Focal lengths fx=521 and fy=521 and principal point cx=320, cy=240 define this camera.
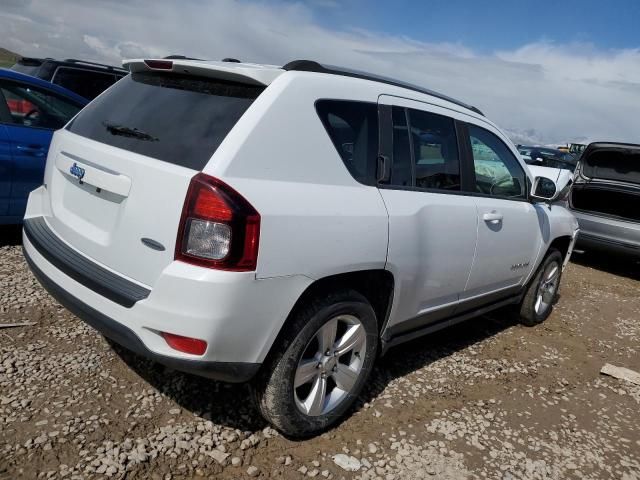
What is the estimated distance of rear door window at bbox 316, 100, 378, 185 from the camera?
2500mm

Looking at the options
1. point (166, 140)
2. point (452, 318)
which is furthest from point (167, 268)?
point (452, 318)

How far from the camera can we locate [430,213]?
293 centimetres

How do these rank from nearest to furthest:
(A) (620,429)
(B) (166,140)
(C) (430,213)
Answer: (B) (166,140), (C) (430,213), (A) (620,429)

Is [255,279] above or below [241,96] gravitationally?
below

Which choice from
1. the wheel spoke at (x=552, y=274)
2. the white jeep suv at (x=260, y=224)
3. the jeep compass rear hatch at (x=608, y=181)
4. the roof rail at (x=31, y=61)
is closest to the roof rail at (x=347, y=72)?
the white jeep suv at (x=260, y=224)

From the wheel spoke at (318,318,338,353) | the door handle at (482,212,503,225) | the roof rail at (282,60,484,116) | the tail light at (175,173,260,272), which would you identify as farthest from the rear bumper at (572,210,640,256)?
the tail light at (175,173,260,272)

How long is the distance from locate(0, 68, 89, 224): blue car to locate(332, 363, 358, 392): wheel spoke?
3.55m

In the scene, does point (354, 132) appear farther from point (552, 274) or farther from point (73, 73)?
point (73, 73)

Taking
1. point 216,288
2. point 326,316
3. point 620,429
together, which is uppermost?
point 216,288

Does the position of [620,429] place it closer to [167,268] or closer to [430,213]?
[430,213]

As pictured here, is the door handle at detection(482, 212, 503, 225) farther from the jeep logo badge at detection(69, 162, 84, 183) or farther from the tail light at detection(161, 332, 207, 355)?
the jeep logo badge at detection(69, 162, 84, 183)

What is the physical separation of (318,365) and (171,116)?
4.58 feet

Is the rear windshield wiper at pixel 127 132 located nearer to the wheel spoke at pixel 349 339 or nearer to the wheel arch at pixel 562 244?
the wheel spoke at pixel 349 339

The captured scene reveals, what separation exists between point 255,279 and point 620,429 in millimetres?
2731
